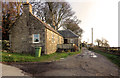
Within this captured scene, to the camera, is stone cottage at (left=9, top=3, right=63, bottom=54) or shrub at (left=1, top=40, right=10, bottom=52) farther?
stone cottage at (left=9, top=3, right=63, bottom=54)

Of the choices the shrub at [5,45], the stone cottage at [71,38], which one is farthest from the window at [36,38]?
the stone cottage at [71,38]

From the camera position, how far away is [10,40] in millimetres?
11055

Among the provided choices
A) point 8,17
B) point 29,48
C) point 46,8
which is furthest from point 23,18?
point 46,8

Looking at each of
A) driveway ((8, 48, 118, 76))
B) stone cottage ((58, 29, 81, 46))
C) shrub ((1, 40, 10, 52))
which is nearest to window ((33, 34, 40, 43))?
shrub ((1, 40, 10, 52))

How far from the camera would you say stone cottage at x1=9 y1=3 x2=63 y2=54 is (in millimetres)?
10398

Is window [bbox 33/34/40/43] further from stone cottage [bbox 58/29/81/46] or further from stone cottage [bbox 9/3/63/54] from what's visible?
stone cottage [bbox 58/29/81/46]

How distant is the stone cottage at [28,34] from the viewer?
10.4 metres

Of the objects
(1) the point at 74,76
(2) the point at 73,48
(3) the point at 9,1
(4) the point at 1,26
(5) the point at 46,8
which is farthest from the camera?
Answer: (5) the point at 46,8

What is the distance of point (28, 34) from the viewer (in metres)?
10.7

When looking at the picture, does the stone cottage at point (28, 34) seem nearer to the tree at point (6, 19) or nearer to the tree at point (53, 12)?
the tree at point (6, 19)

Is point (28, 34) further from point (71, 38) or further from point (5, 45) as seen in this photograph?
point (71, 38)

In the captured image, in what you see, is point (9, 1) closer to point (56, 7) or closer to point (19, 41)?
point (19, 41)

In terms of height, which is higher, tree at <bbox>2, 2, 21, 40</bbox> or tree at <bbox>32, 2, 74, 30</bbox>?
tree at <bbox>32, 2, 74, 30</bbox>

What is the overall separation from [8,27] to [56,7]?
18755 mm
